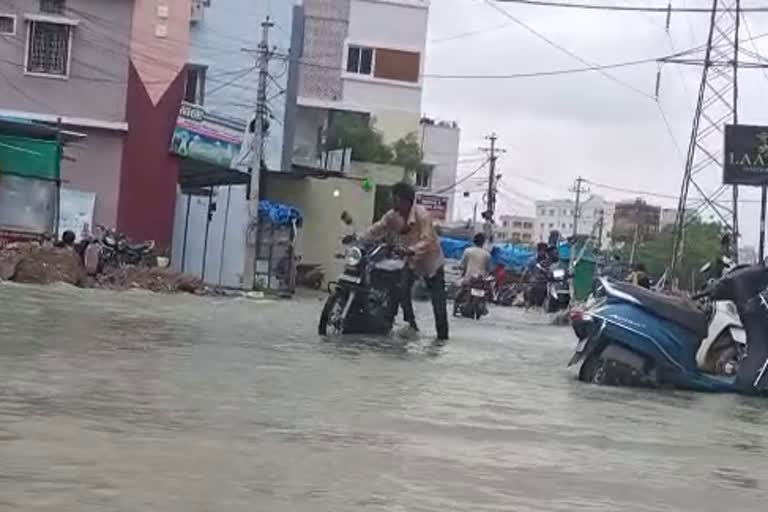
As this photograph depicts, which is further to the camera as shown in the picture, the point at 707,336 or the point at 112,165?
the point at 112,165

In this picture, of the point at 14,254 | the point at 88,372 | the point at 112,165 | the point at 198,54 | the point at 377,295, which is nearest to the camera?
the point at 88,372

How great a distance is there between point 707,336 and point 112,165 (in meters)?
22.5

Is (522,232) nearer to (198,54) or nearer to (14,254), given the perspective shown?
(198,54)

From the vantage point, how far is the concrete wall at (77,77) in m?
30.6

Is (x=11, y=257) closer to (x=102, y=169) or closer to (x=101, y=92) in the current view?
(x=102, y=169)

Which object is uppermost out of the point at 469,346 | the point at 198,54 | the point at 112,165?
the point at 198,54

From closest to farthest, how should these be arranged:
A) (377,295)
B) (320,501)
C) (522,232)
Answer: (320,501)
(377,295)
(522,232)

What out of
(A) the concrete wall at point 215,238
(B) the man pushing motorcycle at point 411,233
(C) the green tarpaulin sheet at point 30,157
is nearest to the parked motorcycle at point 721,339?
(B) the man pushing motorcycle at point 411,233

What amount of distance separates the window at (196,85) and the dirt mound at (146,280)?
13.5 m

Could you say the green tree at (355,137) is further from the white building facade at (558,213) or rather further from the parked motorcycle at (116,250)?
the white building facade at (558,213)

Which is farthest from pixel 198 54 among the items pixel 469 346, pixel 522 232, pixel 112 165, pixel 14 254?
pixel 522 232

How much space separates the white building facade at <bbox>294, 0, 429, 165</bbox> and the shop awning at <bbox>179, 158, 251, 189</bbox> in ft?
67.1

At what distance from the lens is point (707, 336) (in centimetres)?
1005

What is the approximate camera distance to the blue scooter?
9664 mm
